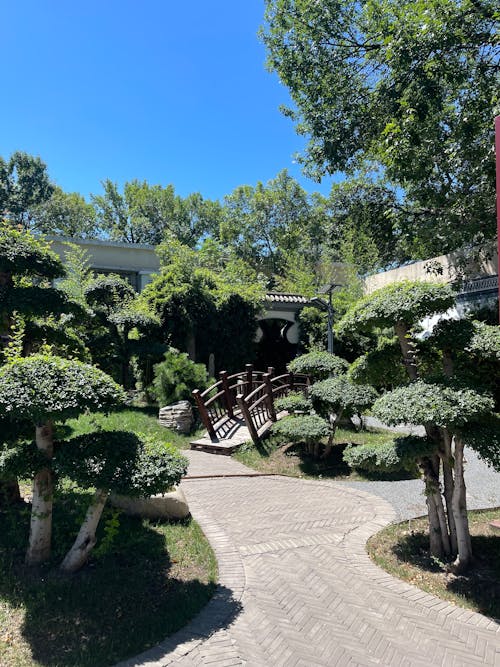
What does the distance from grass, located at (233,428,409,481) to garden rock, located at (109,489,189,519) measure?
10.2 ft

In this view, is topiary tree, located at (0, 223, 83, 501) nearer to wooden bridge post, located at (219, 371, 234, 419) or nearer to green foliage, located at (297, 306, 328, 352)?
wooden bridge post, located at (219, 371, 234, 419)

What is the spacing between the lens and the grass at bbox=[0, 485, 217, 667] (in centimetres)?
326

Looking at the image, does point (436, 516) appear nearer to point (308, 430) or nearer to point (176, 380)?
point (308, 430)

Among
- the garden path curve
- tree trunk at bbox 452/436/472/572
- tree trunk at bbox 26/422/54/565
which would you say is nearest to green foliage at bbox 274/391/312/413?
the garden path curve

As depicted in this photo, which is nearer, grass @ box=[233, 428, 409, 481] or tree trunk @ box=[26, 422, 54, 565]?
tree trunk @ box=[26, 422, 54, 565]

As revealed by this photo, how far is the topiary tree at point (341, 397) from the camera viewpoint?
8.48 metres

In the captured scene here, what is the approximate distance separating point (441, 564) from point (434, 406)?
178cm

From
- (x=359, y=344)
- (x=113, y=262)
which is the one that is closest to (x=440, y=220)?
(x=359, y=344)

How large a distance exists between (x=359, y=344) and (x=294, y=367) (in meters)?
8.58

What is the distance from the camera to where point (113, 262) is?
19.6 meters

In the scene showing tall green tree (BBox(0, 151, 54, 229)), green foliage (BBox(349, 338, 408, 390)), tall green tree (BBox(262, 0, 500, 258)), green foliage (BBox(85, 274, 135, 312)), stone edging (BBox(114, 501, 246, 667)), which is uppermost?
tall green tree (BBox(0, 151, 54, 229))

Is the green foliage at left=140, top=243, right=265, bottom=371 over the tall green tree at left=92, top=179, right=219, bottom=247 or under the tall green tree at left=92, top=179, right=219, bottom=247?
under

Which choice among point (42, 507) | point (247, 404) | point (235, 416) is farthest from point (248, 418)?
point (42, 507)

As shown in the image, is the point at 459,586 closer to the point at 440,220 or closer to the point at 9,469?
the point at 9,469
